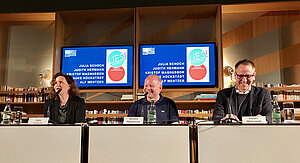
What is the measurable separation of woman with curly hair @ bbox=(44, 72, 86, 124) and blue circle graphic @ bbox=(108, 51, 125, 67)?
4.45 feet

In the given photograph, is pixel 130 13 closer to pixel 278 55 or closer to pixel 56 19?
pixel 56 19

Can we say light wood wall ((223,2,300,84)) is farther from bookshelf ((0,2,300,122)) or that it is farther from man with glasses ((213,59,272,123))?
man with glasses ((213,59,272,123))

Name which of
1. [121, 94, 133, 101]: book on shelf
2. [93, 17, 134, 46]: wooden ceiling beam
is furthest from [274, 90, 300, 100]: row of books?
[93, 17, 134, 46]: wooden ceiling beam

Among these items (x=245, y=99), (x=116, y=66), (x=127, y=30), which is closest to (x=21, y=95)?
(x=116, y=66)

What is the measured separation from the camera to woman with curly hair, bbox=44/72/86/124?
2617 millimetres

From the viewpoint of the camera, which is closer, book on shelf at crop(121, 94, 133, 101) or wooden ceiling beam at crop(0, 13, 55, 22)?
book on shelf at crop(121, 94, 133, 101)

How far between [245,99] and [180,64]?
1.72 meters

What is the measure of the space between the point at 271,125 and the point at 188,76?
243 cm

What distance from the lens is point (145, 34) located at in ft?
15.0

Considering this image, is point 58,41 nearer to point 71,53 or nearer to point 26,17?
point 71,53

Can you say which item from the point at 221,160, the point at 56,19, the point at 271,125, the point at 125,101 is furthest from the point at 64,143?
the point at 56,19

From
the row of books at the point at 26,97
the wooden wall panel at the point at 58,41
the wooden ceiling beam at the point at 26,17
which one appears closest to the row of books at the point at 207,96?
the wooden wall panel at the point at 58,41

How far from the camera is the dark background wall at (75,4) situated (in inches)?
173

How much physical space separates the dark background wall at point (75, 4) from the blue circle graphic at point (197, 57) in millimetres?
782
